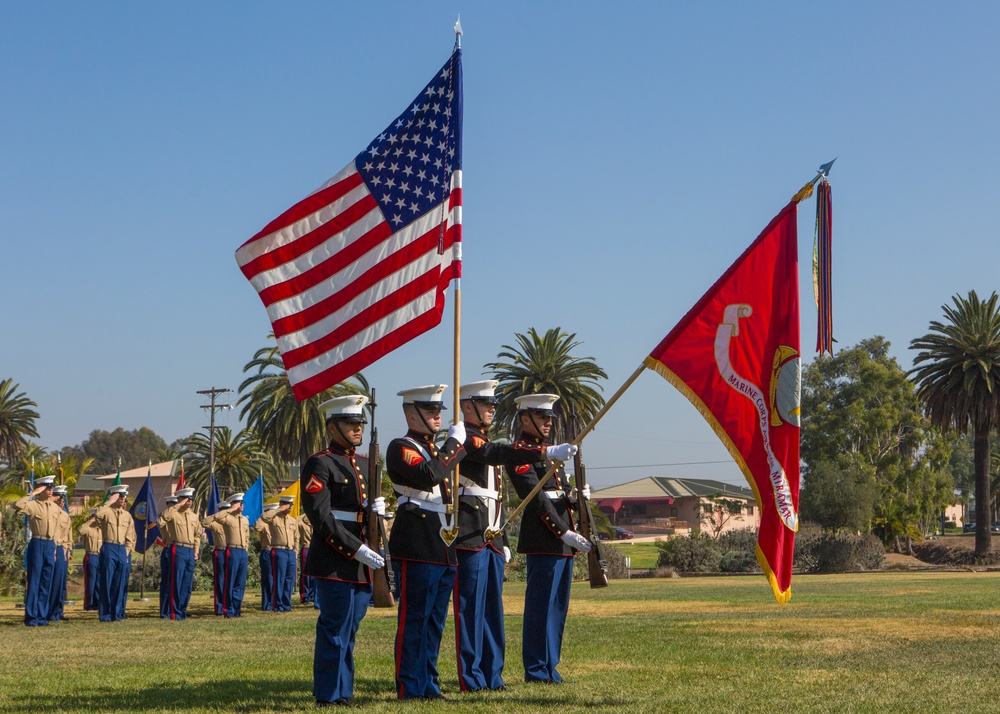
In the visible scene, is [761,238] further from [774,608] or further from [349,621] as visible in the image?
[774,608]

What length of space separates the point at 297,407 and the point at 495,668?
128 feet

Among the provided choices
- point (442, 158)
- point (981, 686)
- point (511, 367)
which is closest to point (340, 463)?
point (442, 158)

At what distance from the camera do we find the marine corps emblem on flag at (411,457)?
8055 millimetres

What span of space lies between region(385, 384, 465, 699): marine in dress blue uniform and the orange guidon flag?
187 cm

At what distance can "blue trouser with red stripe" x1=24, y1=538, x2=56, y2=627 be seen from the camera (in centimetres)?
1705

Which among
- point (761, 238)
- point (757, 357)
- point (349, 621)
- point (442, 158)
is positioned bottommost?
point (349, 621)

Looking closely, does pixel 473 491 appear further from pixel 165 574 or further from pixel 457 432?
pixel 165 574

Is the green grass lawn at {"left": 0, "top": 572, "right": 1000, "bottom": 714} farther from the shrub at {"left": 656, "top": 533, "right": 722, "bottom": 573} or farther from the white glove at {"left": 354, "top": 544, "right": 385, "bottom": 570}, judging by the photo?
the shrub at {"left": 656, "top": 533, "right": 722, "bottom": 573}

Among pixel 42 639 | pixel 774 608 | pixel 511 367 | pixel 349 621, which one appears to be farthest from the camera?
pixel 511 367

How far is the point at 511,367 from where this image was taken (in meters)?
53.1

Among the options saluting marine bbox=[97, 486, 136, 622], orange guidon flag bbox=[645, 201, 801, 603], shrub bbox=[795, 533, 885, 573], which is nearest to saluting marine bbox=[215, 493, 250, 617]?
saluting marine bbox=[97, 486, 136, 622]

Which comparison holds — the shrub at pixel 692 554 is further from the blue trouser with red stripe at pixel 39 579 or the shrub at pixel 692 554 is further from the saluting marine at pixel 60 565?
the blue trouser with red stripe at pixel 39 579

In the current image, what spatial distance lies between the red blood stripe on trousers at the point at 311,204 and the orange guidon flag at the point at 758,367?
9.12 ft

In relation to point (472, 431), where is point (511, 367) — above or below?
above
